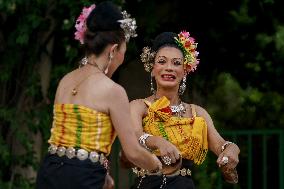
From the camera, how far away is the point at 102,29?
354cm

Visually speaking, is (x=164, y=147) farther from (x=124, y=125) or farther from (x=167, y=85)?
(x=124, y=125)

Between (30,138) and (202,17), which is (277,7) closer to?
(202,17)

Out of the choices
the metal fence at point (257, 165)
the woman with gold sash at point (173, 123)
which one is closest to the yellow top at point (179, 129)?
the woman with gold sash at point (173, 123)

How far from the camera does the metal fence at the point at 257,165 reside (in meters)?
6.79

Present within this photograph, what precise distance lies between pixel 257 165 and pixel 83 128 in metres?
4.16

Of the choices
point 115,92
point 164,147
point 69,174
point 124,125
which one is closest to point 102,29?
point 115,92

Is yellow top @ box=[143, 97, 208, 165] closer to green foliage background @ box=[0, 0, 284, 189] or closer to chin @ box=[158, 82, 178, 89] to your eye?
chin @ box=[158, 82, 178, 89]

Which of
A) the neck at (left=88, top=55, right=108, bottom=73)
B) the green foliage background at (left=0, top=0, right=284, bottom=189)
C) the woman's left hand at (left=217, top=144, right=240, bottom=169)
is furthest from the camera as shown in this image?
the green foliage background at (left=0, top=0, right=284, bottom=189)

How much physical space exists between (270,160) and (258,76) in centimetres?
71

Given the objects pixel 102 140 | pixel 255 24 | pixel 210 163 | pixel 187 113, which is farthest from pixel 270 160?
pixel 102 140

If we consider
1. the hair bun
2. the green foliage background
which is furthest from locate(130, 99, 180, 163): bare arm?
the green foliage background

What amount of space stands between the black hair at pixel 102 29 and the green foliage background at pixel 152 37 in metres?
2.54

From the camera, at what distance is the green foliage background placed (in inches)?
260

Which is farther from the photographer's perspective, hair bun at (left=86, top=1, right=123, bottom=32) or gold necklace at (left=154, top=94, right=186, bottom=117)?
gold necklace at (left=154, top=94, right=186, bottom=117)
